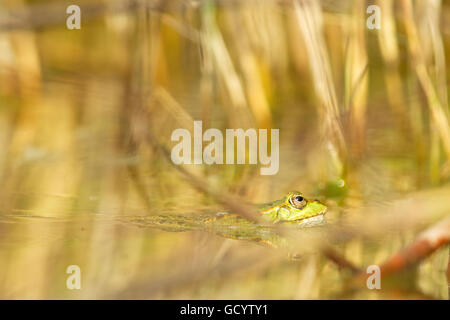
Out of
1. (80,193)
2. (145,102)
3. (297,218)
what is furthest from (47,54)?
(297,218)

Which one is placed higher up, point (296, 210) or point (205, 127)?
point (205, 127)

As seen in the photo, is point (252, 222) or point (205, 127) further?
point (205, 127)

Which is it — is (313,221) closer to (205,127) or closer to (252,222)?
(252,222)

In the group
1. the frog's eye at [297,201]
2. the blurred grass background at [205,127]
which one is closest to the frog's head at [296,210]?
the frog's eye at [297,201]

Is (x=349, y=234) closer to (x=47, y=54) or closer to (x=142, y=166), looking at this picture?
(x=142, y=166)

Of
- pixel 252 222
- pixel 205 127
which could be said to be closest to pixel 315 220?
pixel 252 222

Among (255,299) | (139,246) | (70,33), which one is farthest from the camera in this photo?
(70,33)

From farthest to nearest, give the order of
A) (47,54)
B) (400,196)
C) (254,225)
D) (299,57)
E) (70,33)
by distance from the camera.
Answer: (70,33)
(47,54)
(299,57)
(400,196)
(254,225)
